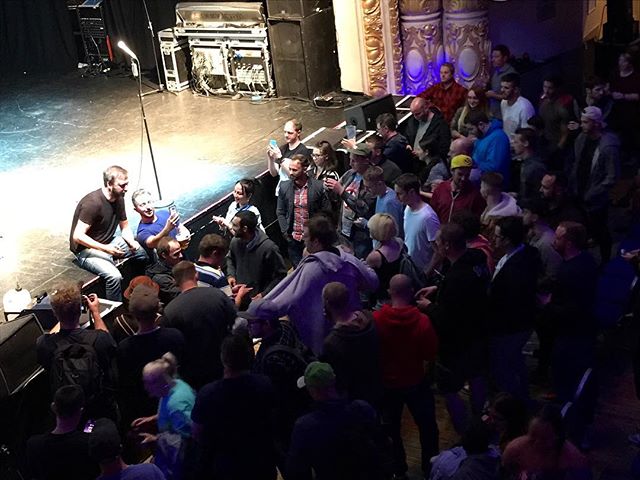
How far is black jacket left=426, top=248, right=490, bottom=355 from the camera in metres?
4.39

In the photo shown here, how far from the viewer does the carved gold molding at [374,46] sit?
31.3ft

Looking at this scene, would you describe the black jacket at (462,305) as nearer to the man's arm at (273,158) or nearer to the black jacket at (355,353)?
the black jacket at (355,353)

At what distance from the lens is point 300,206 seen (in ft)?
20.9

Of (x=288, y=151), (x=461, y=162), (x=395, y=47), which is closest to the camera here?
(x=461, y=162)

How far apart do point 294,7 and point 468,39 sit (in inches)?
81.4

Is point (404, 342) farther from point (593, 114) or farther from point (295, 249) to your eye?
point (593, 114)

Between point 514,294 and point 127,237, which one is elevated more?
point 514,294

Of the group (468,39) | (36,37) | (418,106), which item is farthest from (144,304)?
(36,37)

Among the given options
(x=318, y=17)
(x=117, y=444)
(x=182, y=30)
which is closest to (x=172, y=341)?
(x=117, y=444)

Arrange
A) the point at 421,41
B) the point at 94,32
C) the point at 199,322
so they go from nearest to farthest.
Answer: the point at 199,322
the point at 421,41
the point at 94,32

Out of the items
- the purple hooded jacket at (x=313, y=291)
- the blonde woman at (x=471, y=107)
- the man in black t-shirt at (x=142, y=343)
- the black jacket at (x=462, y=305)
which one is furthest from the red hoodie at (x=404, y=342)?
the blonde woman at (x=471, y=107)

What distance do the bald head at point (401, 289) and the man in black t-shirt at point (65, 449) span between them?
5.02 feet

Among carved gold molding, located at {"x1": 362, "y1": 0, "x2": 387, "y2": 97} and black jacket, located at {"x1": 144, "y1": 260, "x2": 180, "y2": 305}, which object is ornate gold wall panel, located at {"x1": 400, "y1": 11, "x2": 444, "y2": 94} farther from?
black jacket, located at {"x1": 144, "y1": 260, "x2": 180, "y2": 305}

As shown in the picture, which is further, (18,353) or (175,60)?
(175,60)
